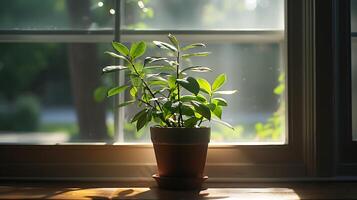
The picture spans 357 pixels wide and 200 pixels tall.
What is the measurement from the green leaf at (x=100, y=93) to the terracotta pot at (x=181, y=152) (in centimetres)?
34

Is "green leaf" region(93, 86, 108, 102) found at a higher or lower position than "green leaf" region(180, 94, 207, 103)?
higher

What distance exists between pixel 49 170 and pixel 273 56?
953 millimetres

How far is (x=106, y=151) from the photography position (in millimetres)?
1667

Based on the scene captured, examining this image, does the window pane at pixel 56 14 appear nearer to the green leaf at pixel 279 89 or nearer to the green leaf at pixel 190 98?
the green leaf at pixel 190 98

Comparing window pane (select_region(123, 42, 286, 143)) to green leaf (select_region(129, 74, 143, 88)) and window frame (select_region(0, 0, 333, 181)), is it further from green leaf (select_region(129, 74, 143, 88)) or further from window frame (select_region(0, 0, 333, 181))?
green leaf (select_region(129, 74, 143, 88))

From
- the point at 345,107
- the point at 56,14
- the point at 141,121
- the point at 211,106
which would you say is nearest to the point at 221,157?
the point at 211,106

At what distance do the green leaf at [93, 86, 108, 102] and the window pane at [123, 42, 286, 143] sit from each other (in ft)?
0.73

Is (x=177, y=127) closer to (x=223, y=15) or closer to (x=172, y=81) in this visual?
(x=172, y=81)

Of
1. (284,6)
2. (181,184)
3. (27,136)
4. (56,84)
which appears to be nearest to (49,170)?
(27,136)

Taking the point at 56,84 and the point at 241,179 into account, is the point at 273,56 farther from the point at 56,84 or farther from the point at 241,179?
the point at 56,84

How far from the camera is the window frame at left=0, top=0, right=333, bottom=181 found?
165 cm

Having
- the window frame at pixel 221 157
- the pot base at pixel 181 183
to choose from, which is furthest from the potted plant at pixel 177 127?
the window frame at pixel 221 157

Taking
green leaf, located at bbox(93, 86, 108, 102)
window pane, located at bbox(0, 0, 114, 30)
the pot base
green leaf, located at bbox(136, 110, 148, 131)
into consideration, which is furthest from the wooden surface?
window pane, located at bbox(0, 0, 114, 30)

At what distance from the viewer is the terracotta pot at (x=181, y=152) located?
1432mm
